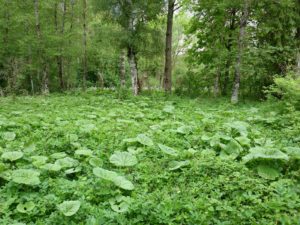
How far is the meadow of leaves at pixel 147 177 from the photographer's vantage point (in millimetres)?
2850

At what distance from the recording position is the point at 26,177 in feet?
11.2

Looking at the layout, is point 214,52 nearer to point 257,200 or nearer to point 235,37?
point 235,37

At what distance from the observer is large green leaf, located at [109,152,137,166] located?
13.0 ft

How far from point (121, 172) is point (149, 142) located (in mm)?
1078

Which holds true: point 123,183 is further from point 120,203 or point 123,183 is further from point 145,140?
point 145,140

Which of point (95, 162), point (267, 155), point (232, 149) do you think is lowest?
point (95, 162)

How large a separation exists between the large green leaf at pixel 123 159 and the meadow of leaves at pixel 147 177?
0.04 feet

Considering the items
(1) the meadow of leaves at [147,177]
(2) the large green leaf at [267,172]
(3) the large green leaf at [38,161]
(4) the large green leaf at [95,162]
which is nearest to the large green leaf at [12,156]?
(1) the meadow of leaves at [147,177]

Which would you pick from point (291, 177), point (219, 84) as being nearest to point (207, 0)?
point (219, 84)

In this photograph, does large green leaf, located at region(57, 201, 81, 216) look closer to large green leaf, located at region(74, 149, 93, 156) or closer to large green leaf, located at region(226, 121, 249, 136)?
large green leaf, located at region(74, 149, 93, 156)

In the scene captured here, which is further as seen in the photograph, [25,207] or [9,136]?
[9,136]

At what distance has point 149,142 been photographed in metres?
4.80

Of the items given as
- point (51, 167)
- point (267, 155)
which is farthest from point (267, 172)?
point (51, 167)

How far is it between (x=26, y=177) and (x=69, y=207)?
85 cm
